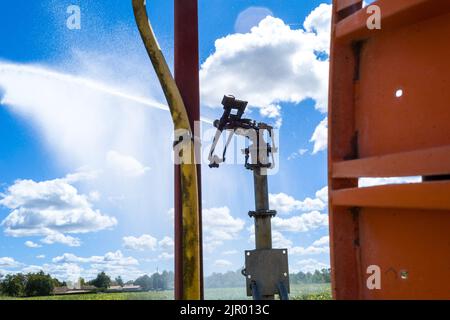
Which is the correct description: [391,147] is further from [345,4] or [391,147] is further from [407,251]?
[345,4]

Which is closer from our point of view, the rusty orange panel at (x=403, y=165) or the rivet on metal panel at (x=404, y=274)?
the rusty orange panel at (x=403, y=165)

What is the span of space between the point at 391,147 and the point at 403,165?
0.33 meters

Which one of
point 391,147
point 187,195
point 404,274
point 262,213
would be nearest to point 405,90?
point 391,147

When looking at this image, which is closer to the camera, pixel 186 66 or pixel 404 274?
pixel 404 274

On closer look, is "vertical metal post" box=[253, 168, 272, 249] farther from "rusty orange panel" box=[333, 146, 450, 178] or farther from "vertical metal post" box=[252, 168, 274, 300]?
"rusty orange panel" box=[333, 146, 450, 178]

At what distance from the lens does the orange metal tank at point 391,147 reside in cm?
225

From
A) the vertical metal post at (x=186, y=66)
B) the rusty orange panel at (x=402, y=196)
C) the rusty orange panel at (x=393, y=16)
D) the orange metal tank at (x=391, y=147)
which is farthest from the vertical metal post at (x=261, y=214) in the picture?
the rusty orange panel at (x=393, y=16)

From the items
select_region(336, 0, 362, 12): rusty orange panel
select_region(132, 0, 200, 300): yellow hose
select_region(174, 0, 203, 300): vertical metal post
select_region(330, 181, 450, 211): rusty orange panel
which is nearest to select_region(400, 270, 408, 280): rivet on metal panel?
select_region(330, 181, 450, 211): rusty orange panel

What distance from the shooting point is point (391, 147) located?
256 centimetres

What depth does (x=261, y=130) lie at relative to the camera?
4863 millimetres

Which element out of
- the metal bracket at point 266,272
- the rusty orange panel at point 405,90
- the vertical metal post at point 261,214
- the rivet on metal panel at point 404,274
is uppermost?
the rusty orange panel at point 405,90

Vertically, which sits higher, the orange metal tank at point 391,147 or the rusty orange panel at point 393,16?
the rusty orange panel at point 393,16

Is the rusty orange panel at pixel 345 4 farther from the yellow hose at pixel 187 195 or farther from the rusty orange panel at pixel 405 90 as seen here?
the yellow hose at pixel 187 195
